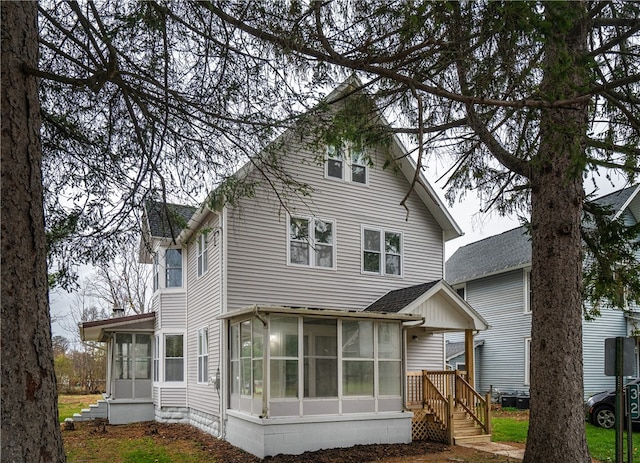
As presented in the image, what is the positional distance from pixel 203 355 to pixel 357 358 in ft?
15.0

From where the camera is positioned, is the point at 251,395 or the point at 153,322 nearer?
the point at 251,395

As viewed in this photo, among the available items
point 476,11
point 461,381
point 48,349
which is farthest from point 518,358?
point 48,349

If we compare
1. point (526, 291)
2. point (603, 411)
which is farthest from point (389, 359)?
point (526, 291)

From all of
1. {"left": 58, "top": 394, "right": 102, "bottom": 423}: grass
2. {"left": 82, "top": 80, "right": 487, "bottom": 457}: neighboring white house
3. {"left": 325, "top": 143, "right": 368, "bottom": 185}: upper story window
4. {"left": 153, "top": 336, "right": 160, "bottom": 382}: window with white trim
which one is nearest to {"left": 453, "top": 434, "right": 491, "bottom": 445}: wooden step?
{"left": 82, "top": 80, "right": 487, "bottom": 457}: neighboring white house

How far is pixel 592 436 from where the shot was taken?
13.1 metres

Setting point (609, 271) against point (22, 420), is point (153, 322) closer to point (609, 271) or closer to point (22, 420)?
point (609, 271)

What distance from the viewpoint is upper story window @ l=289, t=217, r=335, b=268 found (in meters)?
13.3

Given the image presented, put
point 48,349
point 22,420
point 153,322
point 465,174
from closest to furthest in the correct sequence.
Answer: point 22,420 → point 48,349 → point 465,174 → point 153,322

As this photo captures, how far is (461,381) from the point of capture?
13016mm

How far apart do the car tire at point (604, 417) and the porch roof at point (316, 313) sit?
21.6 feet

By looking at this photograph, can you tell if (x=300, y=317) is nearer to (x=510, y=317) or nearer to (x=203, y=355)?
(x=203, y=355)

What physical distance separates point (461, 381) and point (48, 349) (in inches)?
437

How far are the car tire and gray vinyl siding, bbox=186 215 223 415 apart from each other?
1005cm

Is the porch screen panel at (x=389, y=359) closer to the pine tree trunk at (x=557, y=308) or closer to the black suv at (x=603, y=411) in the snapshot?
the pine tree trunk at (x=557, y=308)
